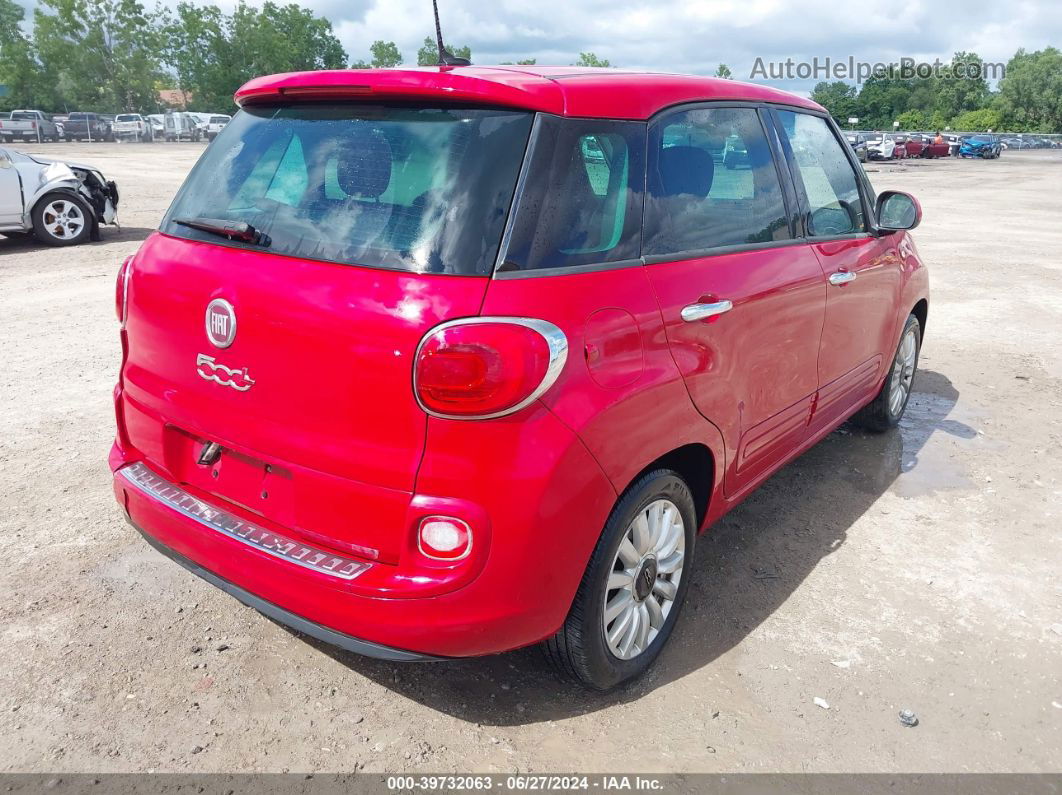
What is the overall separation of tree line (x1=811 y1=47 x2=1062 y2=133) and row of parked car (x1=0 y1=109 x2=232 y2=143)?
69596 mm

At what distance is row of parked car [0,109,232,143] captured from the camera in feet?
167

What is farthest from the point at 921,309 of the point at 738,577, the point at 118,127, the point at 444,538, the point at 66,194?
the point at 118,127

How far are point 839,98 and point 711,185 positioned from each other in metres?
126

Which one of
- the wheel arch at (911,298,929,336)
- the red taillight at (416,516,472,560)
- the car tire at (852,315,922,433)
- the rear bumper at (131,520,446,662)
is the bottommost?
the car tire at (852,315,922,433)

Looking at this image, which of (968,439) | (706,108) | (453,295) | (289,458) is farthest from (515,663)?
(968,439)

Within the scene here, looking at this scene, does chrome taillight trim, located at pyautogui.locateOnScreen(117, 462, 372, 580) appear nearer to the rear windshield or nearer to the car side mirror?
the rear windshield

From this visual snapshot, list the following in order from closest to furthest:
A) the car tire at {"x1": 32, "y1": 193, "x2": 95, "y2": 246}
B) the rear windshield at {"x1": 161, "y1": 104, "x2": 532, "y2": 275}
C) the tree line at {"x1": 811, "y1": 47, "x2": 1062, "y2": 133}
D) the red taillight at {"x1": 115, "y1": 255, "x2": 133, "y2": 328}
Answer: the rear windshield at {"x1": 161, "y1": 104, "x2": 532, "y2": 275} → the red taillight at {"x1": 115, "y1": 255, "x2": 133, "y2": 328} → the car tire at {"x1": 32, "y1": 193, "x2": 95, "y2": 246} → the tree line at {"x1": 811, "y1": 47, "x2": 1062, "y2": 133}

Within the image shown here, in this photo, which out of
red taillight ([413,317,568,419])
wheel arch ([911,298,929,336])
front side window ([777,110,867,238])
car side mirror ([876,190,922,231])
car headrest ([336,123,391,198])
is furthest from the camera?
wheel arch ([911,298,929,336])

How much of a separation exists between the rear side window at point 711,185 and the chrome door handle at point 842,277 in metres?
0.39

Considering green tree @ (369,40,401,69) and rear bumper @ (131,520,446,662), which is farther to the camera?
green tree @ (369,40,401,69)

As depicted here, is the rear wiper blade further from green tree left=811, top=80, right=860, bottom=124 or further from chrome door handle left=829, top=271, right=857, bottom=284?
green tree left=811, top=80, right=860, bottom=124

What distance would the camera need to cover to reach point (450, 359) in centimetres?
209

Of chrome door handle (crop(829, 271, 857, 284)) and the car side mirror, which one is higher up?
the car side mirror

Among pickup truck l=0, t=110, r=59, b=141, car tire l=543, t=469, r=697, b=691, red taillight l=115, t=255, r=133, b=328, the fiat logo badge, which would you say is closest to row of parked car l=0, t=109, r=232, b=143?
pickup truck l=0, t=110, r=59, b=141
